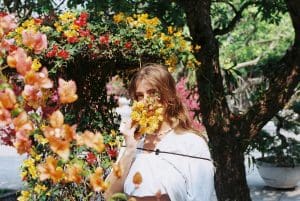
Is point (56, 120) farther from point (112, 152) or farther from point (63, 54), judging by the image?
point (112, 152)

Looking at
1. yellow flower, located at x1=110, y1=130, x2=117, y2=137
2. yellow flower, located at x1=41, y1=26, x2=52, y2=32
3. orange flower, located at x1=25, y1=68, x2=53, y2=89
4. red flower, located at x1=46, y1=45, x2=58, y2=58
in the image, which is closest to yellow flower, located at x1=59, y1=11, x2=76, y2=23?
yellow flower, located at x1=41, y1=26, x2=52, y2=32

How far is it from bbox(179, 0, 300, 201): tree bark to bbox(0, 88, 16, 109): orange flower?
398 centimetres

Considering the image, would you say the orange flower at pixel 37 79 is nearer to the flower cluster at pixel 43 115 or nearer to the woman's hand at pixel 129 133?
the flower cluster at pixel 43 115

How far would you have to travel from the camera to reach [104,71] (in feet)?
12.6

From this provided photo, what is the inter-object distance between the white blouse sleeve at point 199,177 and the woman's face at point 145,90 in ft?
0.79

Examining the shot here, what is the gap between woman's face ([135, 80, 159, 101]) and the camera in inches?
81.0

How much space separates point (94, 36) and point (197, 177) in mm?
1671

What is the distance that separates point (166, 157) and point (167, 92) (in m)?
0.25

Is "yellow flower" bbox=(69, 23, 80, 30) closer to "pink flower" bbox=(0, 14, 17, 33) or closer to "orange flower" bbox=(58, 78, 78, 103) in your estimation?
"pink flower" bbox=(0, 14, 17, 33)

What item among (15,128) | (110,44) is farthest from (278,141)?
(15,128)

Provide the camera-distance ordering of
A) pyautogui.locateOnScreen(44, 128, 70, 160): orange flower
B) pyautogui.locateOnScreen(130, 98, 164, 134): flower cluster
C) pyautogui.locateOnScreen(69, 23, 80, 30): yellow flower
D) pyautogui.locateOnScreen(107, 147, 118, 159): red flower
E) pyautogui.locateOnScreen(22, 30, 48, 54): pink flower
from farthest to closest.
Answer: pyautogui.locateOnScreen(107, 147, 118, 159): red flower, pyautogui.locateOnScreen(69, 23, 80, 30): yellow flower, pyautogui.locateOnScreen(130, 98, 164, 134): flower cluster, pyautogui.locateOnScreen(22, 30, 48, 54): pink flower, pyautogui.locateOnScreen(44, 128, 70, 160): orange flower

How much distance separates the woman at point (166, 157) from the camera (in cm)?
196

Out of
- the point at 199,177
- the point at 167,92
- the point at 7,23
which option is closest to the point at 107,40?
the point at 167,92

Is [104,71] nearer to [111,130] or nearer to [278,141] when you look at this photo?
[111,130]
